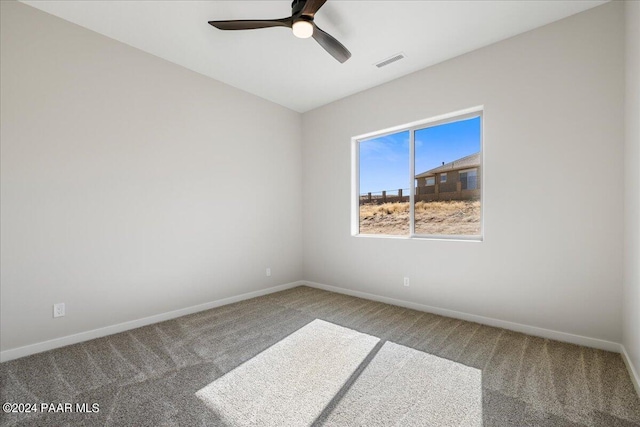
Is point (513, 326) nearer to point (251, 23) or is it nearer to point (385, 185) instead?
point (385, 185)

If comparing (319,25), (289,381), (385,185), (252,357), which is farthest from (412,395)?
(319,25)

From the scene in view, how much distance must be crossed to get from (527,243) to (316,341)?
217 cm

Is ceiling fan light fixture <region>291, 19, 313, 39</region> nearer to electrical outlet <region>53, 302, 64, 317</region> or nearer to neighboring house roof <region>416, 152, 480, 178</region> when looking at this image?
neighboring house roof <region>416, 152, 480, 178</region>

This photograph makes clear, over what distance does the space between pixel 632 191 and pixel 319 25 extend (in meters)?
2.80

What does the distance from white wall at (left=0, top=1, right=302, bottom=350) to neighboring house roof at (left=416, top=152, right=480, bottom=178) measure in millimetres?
2315

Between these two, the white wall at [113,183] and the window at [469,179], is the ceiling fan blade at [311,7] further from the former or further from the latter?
the window at [469,179]

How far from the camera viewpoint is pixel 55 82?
7.95ft

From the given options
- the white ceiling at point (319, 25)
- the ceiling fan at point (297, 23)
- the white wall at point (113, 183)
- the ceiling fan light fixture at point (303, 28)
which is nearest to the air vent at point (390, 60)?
the white ceiling at point (319, 25)

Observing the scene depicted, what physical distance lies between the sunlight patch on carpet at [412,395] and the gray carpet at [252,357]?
0.02m

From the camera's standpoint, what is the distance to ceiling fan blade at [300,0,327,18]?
1926mm

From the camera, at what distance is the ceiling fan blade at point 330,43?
2.24 m

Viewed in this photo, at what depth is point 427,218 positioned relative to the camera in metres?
3.44

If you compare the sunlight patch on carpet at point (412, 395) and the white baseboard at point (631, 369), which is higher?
the white baseboard at point (631, 369)

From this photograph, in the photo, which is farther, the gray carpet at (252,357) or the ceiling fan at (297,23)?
the ceiling fan at (297,23)
